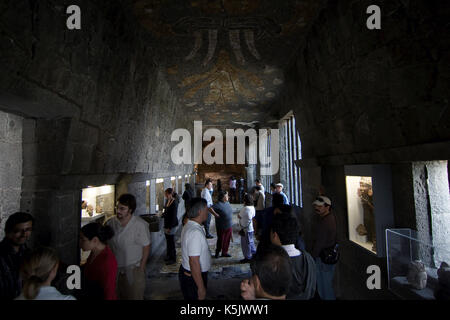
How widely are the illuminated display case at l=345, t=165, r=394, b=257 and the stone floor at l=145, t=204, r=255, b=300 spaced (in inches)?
76.2

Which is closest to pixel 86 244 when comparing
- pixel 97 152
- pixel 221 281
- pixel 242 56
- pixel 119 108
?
pixel 97 152

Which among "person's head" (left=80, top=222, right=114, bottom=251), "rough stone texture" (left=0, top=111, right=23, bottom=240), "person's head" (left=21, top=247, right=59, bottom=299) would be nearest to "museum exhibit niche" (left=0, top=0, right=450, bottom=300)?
"rough stone texture" (left=0, top=111, right=23, bottom=240)

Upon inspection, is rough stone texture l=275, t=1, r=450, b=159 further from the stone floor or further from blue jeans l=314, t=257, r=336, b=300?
the stone floor

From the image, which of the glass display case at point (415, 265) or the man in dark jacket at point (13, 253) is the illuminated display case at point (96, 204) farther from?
the glass display case at point (415, 265)

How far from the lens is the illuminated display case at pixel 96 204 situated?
3.57 meters

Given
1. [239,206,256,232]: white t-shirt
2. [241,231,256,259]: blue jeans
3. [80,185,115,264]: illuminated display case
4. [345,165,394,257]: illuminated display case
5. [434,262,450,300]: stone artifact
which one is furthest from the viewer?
[241,231,256,259]: blue jeans

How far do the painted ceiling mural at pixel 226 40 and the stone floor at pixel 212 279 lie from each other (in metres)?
3.95

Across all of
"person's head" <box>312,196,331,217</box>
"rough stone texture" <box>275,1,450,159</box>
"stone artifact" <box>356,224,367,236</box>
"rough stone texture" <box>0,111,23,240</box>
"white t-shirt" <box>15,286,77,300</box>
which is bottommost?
"stone artifact" <box>356,224,367,236</box>

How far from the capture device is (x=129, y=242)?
242cm

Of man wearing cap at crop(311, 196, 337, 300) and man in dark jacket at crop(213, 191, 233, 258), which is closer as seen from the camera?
man wearing cap at crop(311, 196, 337, 300)

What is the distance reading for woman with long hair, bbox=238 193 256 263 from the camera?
4449 millimetres

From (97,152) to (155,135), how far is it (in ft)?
7.69

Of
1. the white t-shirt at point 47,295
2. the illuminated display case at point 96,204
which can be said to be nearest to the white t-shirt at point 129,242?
the white t-shirt at point 47,295
